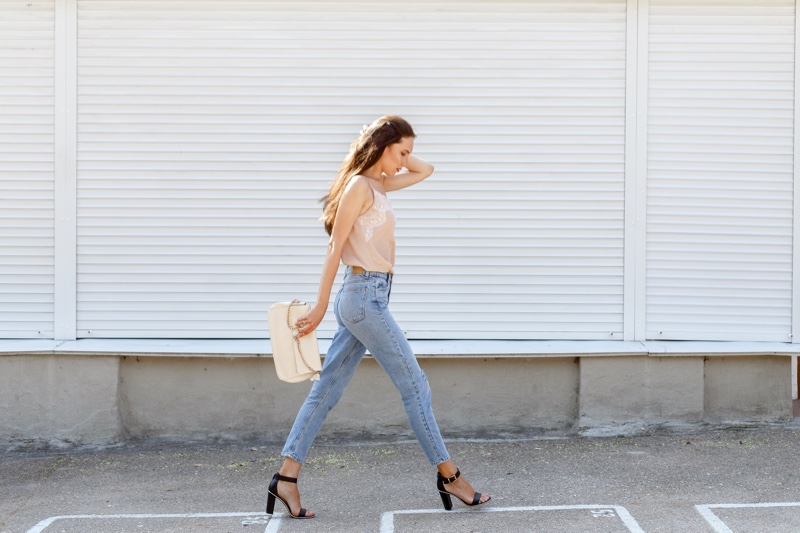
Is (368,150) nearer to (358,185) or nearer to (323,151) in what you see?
(358,185)

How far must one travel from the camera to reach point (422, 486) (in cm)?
569

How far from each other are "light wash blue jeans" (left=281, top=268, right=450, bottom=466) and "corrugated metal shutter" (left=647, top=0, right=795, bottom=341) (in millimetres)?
2463

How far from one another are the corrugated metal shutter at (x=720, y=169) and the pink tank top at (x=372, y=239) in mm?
2553

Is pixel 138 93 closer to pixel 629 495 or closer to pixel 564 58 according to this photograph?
pixel 564 58

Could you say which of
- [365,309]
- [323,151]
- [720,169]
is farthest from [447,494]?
[720,169]

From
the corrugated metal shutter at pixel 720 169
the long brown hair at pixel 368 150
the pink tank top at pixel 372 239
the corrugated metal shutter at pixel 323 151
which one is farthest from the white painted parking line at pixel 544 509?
the corrugated metal shutter at pixel 720 169

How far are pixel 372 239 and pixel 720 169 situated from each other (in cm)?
300

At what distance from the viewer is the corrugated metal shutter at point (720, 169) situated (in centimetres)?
672

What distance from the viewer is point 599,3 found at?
671 cm

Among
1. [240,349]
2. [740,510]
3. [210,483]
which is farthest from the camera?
[240,349]

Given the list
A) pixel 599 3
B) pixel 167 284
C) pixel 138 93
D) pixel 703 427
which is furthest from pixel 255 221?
pixel 703 427

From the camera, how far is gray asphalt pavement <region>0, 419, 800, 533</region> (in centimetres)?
493

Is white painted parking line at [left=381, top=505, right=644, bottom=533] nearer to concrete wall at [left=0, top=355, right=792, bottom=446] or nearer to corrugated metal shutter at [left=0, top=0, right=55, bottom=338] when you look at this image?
concrete wall at [left=0, top=355, right=792, bottom=446]

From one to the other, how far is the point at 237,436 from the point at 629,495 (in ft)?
8.73
